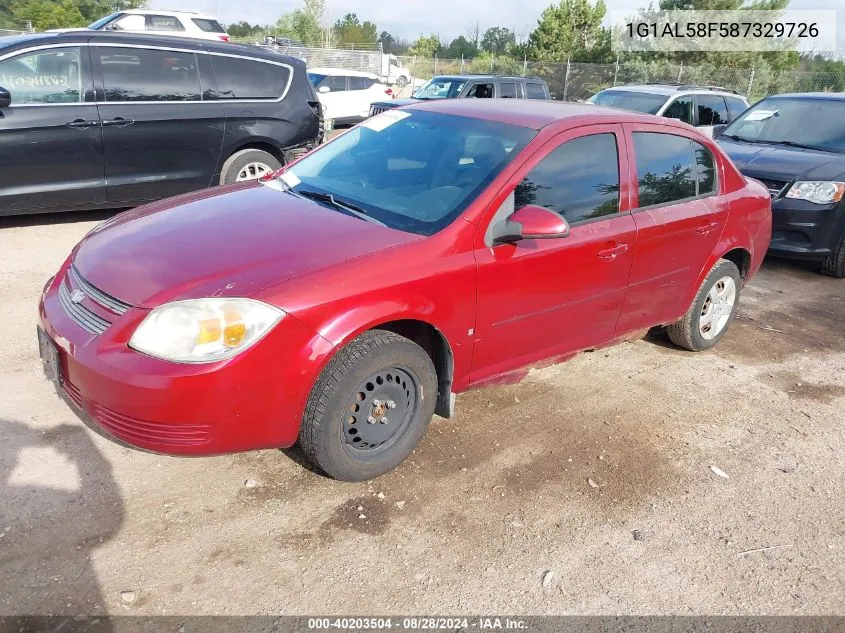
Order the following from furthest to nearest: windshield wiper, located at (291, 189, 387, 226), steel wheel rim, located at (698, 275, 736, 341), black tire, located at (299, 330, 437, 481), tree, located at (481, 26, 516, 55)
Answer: tree, located at (481, 26, 516, 55)
steel wheel rim, located at (698, 275, 736, 341)
windshield wiper, located at (291, 189, 387, 226)
black tire, located at (299, 330, 437, 481)

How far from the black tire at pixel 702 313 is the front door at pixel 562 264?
0.99 metres

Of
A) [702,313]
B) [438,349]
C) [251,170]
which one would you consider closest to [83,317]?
A: [438,349]

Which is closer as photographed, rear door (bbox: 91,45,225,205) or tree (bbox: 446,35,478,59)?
rear door (bbox: 91,45,225,205)

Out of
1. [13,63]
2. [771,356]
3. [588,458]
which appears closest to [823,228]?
[771,356]

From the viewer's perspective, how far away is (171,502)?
297 cm

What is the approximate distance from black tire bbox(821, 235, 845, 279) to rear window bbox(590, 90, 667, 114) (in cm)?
484

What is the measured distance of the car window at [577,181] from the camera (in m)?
3.49

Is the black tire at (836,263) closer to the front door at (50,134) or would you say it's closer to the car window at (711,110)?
the car window at (711,110)

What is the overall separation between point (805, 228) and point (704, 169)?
3.11 m

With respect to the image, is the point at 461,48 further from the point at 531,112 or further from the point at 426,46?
the point at 531,112

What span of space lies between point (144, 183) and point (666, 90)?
29.2ft

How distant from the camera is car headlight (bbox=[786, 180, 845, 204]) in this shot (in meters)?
6.80

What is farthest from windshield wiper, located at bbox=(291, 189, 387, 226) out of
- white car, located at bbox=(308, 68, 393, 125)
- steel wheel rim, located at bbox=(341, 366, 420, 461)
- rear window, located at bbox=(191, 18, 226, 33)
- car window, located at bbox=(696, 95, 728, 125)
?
rear window, located at bbox=(191, 18, 226, 33)

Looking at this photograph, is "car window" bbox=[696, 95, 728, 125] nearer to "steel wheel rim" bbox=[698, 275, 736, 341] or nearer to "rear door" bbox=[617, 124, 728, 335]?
"steel wheel rim" bbox=[698, 275, 736, 341]
